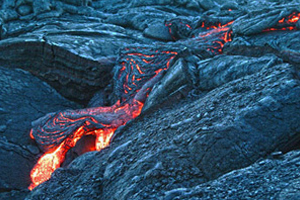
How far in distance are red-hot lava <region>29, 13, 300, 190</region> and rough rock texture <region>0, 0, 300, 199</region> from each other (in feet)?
0.43

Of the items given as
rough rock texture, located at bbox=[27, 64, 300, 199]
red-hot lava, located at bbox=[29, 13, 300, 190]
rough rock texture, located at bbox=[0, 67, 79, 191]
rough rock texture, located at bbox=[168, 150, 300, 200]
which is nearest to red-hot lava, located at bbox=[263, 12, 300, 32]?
red-hot lava, located at bbox=[29, 13, 300, 190]

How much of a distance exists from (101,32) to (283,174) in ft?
21.1

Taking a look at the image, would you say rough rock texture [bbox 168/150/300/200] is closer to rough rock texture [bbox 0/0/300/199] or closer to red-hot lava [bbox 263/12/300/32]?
rough rock texture [bbox 0/0/300/199]

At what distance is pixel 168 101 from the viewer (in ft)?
14.3

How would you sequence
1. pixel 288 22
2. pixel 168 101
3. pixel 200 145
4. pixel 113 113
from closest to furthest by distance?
pixel 200 145
pixel 168 101
pixel 288 22
pixel 113 113

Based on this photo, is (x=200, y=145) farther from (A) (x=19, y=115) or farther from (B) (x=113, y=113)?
(A) (x=19, y=115)

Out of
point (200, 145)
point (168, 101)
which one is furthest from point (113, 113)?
point (200, 145)

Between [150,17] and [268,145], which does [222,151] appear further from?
[150,17]

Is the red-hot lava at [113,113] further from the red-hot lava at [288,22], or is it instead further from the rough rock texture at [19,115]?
the rough rock texture at [19,115]

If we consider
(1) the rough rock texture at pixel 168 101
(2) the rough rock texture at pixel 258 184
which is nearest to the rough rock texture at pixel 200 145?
(1) the rough rock texture at pixel 168 101

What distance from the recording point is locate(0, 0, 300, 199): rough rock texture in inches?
94.4

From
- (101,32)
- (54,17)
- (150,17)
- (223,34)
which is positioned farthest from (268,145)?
(54,17)

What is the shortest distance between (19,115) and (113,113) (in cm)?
204

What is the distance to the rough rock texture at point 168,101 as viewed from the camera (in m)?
2.40
